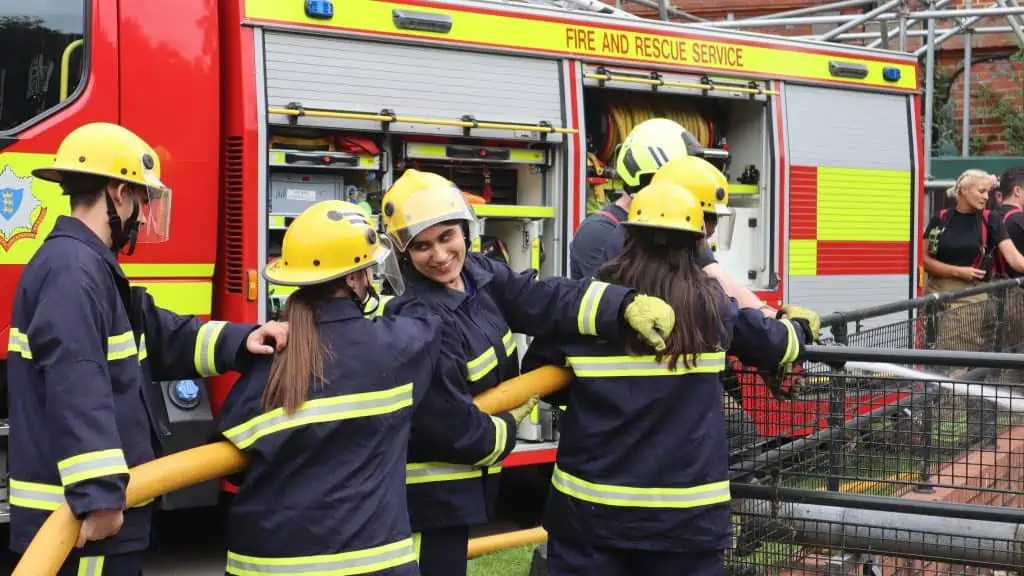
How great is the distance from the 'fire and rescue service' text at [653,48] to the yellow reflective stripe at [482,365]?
359cm

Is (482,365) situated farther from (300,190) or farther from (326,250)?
(300,190)

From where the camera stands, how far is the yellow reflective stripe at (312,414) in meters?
2.97

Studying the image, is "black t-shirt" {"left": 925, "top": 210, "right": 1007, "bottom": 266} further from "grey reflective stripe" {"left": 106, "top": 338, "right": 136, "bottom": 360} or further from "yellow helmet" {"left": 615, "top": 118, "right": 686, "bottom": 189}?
"grey reflective stripe" {"left": 106, "top": 338, "right": 136, "bottom": 360}

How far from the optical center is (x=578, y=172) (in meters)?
6.80

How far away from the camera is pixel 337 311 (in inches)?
122

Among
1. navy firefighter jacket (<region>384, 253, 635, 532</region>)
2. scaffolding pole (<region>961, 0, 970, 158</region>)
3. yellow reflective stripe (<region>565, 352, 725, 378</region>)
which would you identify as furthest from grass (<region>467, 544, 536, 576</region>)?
scaffolding pole (<region>961, 0, 970, 158</region>)

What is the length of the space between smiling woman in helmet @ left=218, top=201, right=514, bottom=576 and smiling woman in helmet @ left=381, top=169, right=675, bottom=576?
24 cm

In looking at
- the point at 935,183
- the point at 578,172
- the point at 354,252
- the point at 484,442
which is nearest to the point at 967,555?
the point at 484,442

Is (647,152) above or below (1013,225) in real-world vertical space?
above

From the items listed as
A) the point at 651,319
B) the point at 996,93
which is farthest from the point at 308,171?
the point at 996,93

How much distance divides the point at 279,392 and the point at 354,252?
0.39 meters

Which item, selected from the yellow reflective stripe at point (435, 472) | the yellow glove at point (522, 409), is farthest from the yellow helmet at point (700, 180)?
the yellow reflective stripe at point (435, 472)

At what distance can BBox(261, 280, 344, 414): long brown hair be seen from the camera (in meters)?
2.96

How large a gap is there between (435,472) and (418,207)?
2.37 ft
